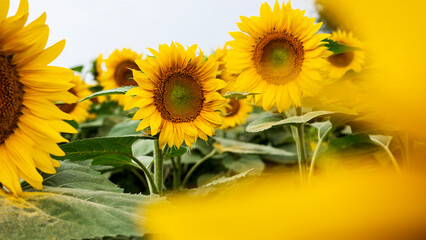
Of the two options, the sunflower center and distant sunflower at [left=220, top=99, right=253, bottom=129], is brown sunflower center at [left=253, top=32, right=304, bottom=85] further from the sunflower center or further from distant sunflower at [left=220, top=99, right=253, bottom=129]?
distant sunflower at [left=220, top=99, right=253, bottom=129]

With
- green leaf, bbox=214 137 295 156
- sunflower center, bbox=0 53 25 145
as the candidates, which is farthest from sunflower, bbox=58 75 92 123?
sunflower center, bbox=0 53 25 145

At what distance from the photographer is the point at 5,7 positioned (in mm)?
496

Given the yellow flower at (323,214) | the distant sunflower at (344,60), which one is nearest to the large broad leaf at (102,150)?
the yellow flower at (323,214)

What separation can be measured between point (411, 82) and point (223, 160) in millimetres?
1701

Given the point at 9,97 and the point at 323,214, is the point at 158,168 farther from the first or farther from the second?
the point at 323,214

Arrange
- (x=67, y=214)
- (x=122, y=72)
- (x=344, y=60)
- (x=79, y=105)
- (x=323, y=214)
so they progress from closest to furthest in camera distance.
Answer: (x=323, y=214)
(x=67, y=214)
(x=344, y=60)
(x=122, y=72)
(x=79, y=105)

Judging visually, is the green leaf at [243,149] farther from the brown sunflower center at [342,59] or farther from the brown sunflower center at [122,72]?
the brown sunflower center at [122,72]

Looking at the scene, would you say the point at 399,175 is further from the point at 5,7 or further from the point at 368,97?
the point at 5,7

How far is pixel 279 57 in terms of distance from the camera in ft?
3.41

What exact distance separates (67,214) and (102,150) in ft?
0.96

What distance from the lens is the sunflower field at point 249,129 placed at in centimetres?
13

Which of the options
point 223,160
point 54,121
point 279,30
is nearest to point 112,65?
point 223,160

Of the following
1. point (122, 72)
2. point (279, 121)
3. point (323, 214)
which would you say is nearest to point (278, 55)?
point (279, 121)

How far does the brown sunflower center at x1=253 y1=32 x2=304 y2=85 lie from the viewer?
3.24 ft
